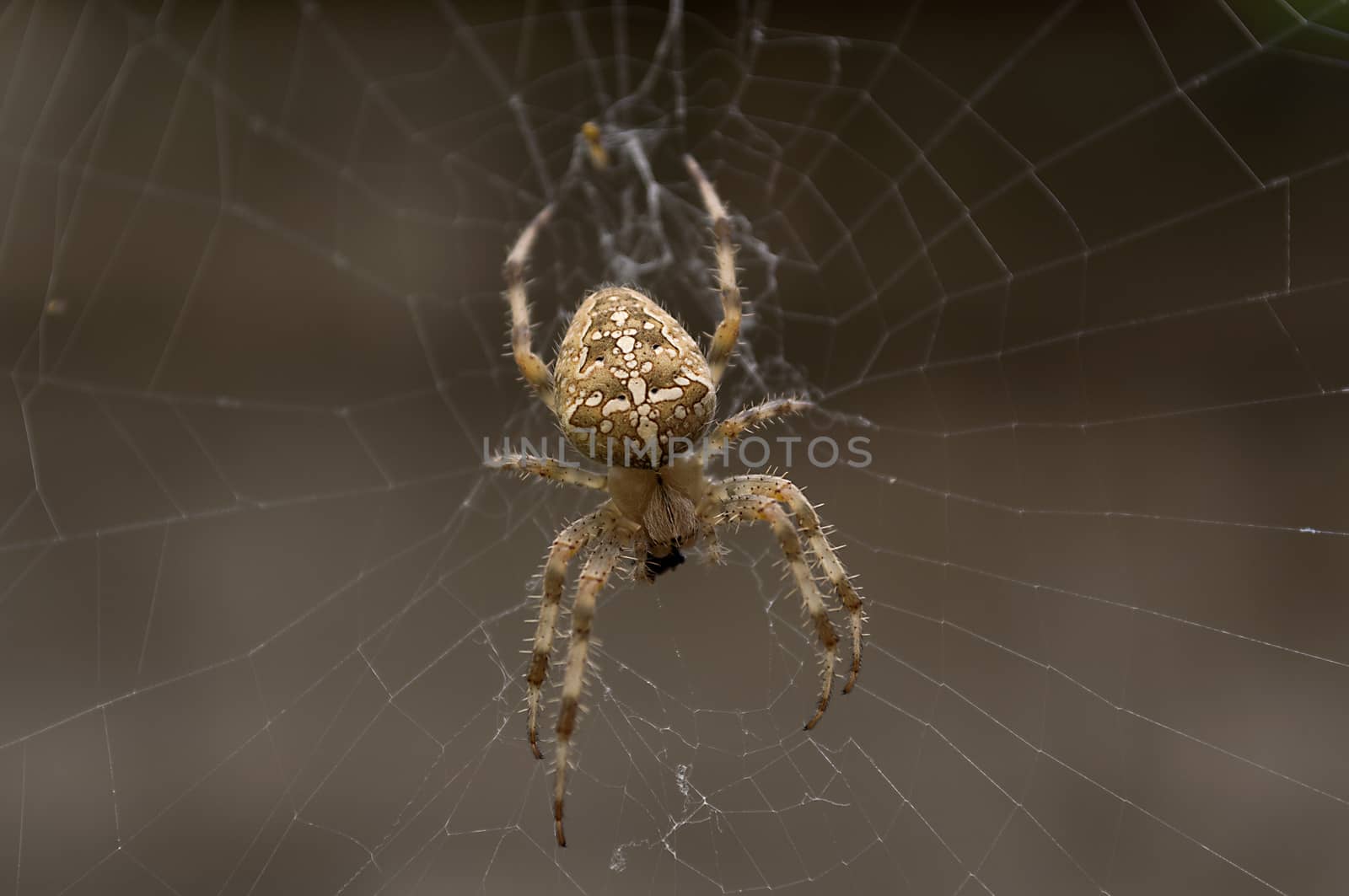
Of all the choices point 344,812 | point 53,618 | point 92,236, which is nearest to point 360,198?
point 92,236

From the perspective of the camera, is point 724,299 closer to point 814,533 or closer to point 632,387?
point 632,387

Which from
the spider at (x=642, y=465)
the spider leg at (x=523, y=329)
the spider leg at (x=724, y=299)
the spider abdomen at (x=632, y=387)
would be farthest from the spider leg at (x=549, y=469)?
the spider leg at (x=724, y=299)

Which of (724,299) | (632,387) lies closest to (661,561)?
(632,387)

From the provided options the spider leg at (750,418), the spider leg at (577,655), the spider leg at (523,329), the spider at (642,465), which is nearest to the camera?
the spider leg at (577,655)

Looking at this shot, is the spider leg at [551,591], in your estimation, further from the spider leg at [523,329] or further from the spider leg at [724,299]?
the spider leg at [724,299]

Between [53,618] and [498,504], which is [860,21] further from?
[53,618]

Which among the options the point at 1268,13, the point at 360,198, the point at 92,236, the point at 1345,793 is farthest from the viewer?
the point at 360,198
